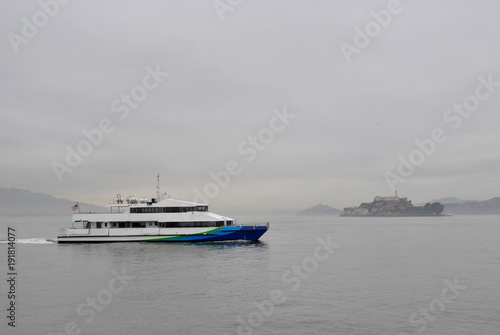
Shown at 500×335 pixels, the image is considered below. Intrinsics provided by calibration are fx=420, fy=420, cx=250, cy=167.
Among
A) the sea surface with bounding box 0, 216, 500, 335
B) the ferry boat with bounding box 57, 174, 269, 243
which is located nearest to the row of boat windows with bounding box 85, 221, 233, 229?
the ferry boat with bounding box 57, 174, 269, 243

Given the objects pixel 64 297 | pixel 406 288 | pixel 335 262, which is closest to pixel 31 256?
pixel 64 297

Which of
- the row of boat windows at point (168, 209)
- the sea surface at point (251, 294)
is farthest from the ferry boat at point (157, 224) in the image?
the sea surface at point (251, 294)

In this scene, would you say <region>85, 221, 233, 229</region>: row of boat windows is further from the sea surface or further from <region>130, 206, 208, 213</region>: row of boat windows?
the sea surface

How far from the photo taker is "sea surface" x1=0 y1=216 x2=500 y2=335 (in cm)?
2506

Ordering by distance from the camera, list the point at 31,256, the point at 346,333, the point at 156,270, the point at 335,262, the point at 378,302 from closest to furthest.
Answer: the point at 346,333 → the point at 378,302 → the point at 156,270 → the point at 335,262 → the point at 31,256

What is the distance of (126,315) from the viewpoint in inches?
1076

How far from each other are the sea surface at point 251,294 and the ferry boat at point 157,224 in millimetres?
11593

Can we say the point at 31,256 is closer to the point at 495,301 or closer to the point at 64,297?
the point at 64,297

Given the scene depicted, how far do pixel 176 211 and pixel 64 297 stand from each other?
3497cm

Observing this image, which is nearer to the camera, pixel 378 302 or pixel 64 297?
pixel 378 302

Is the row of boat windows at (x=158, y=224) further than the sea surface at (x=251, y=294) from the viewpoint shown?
Yes

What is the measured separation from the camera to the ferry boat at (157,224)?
66812mm

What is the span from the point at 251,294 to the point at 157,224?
3839cm

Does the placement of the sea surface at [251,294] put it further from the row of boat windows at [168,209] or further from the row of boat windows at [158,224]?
the row of boat windows at [168,209]
